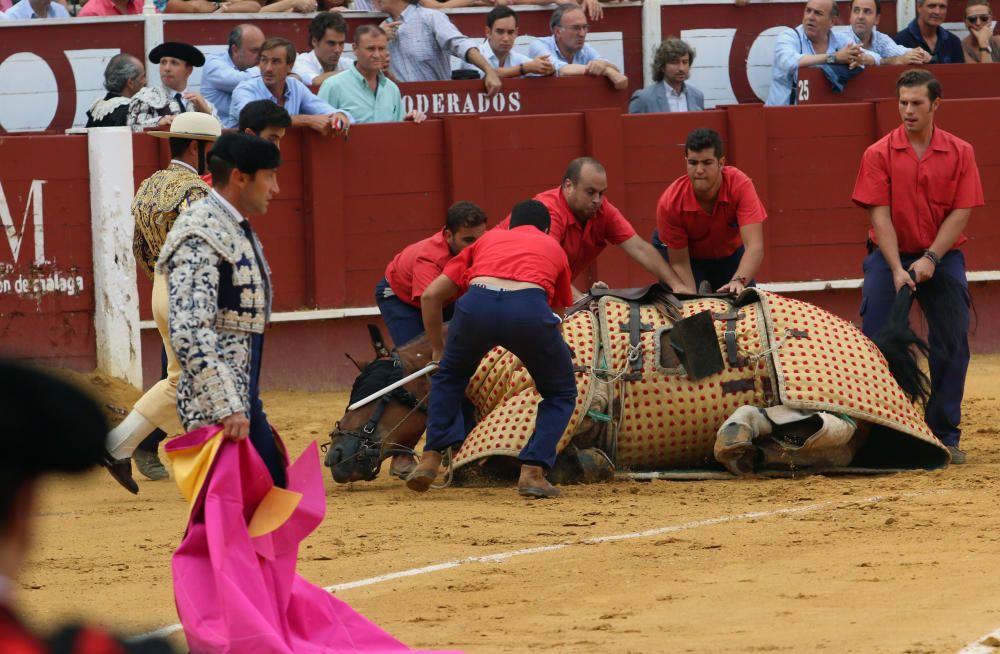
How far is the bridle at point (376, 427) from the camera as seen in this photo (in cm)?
751

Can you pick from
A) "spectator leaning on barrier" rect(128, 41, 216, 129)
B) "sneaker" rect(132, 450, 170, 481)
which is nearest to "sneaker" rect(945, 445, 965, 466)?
"sneaker" rect(132, 450, 170, 481)

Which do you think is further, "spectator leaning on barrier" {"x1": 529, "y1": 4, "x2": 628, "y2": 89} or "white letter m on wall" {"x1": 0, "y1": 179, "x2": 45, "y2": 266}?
"spectator leaning on barrier" {"x1": 529, "y1": 4, "x2": 628, "y2": 89}

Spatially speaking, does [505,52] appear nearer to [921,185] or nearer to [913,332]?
[921,185]

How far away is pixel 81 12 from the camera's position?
11.8 metres

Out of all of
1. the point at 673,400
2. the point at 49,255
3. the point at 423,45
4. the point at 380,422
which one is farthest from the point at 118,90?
the point at 673,400

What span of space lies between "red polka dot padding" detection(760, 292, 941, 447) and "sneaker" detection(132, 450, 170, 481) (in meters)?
2.83

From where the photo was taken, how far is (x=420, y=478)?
23.2ft

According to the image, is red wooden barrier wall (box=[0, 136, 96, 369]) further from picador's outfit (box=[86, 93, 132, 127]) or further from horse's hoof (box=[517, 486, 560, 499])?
horse's hoof (box=[517, 486, 560, 499])

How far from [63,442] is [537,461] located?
526 centimetres

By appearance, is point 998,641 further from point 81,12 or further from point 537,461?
point 81,12

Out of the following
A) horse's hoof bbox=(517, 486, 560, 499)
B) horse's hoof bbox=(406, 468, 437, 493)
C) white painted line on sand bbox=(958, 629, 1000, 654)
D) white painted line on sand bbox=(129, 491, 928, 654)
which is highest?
horse's hoof bbox=(406, 468, 437, 493)

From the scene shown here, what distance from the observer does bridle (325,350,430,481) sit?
7512 mm

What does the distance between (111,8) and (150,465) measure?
15.9 ft

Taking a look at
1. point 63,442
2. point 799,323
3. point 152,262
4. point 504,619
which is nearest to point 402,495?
point 152,262
